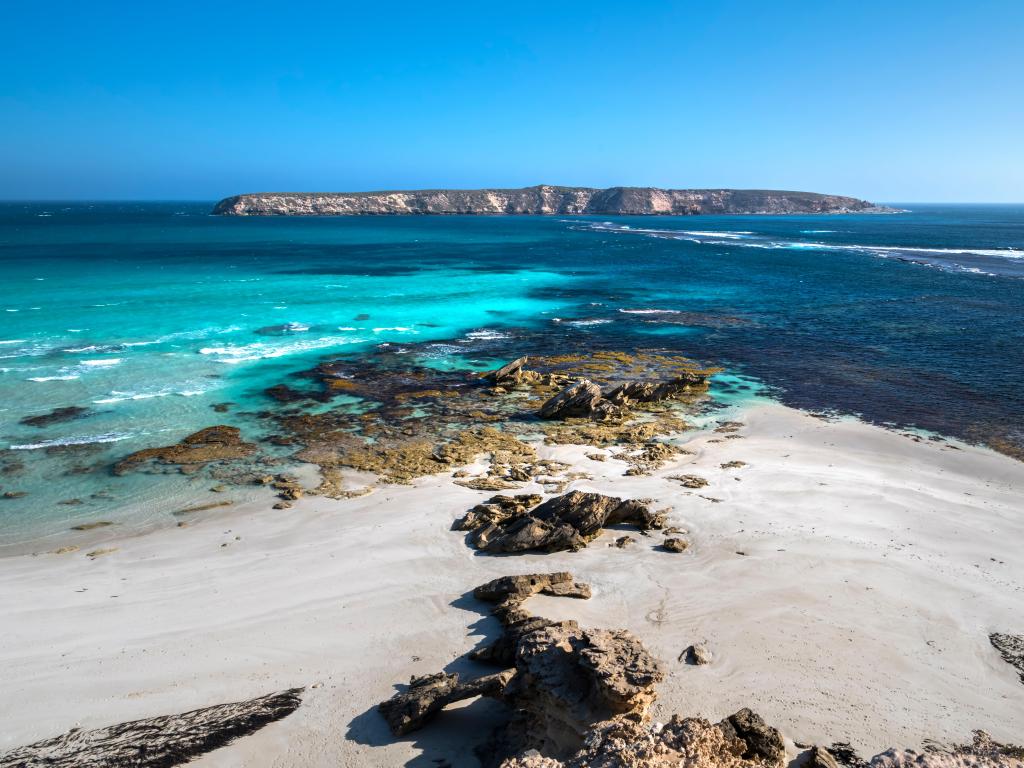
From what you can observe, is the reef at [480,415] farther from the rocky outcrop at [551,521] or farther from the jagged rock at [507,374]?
the rocky outcrop at [551,521]

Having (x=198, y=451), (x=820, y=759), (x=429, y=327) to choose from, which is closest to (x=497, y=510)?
(x=820, y=759)

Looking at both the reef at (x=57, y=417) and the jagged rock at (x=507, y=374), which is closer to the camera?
the reef at (x=57, y=417)

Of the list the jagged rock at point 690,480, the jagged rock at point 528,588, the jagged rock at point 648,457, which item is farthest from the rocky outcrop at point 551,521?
the jagged rock at point 648,457

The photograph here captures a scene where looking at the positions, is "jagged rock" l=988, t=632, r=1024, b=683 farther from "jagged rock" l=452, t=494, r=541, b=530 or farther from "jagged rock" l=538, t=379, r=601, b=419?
"jagged rock" l=538, t=379, r=601, b=419

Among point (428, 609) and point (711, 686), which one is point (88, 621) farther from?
point (711, 686)

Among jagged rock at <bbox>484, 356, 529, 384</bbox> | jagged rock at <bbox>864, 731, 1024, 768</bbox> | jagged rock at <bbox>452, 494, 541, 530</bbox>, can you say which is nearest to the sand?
jagged rock at <bbox>452, 494, 541, 530</bbox>

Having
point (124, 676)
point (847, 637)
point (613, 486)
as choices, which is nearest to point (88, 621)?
point (124, 676)
